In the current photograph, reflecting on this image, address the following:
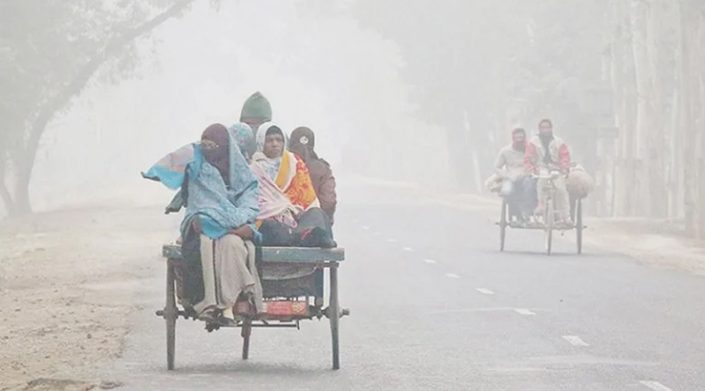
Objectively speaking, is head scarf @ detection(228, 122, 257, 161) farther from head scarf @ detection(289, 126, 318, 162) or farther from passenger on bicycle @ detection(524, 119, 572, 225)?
passenger on bicycle @ detection(524, 119, 572, 225)

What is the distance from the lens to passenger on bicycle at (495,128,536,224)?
30000 mm

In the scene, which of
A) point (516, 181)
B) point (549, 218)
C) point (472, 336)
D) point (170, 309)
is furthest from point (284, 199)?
point (516, 181)

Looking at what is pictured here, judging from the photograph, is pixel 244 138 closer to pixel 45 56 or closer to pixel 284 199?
pixel 284 199

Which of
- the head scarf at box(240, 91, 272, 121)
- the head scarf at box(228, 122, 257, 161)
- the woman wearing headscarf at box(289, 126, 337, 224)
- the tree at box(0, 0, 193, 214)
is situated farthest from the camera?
the tree at box(0, 0, 193, 214)

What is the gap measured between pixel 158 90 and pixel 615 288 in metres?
125

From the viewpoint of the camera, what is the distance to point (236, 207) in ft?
44.2

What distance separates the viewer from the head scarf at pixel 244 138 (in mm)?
→ 14047

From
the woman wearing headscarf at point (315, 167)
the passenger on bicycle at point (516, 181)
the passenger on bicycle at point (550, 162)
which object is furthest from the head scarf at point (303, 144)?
the passenger on bicycle at point (516, 181)

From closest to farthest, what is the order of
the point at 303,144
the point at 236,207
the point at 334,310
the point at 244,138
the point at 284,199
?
1. the point at 236,207
2. the point at 334,310
3. the point at 284,199
4. the point at 244,138
5. the point at 303,144

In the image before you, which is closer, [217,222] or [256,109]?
[217,222]

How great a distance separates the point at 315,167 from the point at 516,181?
1571cm

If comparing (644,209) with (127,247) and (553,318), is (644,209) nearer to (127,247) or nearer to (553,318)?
(127,247)

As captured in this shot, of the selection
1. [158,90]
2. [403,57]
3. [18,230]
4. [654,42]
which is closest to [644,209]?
[654,42]

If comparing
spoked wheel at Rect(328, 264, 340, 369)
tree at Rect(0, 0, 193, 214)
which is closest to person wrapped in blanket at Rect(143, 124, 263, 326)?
spoked wheel at Rect(328, 264, 340, 369)
